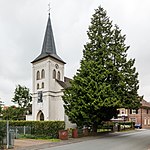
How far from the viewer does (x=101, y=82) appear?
1203 inches

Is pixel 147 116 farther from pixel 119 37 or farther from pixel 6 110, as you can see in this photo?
pixel 119 37

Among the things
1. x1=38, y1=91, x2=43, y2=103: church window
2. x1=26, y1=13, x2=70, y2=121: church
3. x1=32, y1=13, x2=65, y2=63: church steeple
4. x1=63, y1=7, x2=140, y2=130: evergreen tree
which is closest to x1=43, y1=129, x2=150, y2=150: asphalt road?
x1=63, y1=7, x2=140, y2=130: evergreen tree

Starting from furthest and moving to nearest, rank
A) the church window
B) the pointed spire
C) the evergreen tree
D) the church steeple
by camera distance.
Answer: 1. the pointed spire
2. the church steeple
3. the church window
4. the evergreen tree

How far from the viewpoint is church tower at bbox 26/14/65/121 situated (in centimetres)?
5338

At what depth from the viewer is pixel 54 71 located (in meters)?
55.7

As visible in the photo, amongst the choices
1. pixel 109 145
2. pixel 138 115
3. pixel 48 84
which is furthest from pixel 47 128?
pixel 138 115

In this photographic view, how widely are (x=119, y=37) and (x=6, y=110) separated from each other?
40890 millimetres

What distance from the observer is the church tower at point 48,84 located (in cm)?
5338

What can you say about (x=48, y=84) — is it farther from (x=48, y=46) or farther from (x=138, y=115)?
(x=138, y=115)

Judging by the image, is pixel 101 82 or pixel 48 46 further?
pixel 48 46

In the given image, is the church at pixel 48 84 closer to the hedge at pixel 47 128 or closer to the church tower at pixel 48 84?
the church tower at pixel 48 84

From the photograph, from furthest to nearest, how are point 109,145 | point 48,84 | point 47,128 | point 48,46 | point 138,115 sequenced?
point 138,115
point 48,46
point 48,84
point 47,128
point 109,145

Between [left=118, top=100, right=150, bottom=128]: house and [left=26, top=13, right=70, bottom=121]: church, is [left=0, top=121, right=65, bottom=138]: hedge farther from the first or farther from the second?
[left=118, top=100, right=150, bottom=128]: house

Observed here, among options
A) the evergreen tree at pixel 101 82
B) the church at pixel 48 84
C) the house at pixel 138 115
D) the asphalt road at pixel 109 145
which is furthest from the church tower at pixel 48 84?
the asphalt road at pixel 109 145
